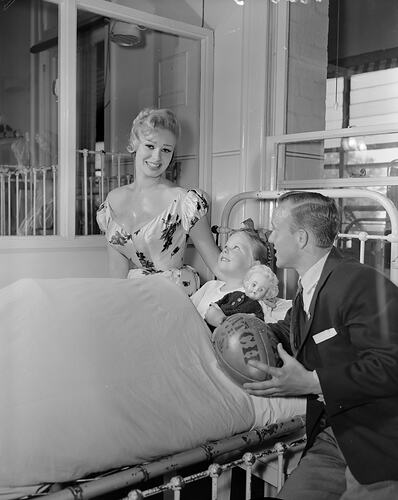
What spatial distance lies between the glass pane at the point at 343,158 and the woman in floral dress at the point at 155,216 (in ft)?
1.16

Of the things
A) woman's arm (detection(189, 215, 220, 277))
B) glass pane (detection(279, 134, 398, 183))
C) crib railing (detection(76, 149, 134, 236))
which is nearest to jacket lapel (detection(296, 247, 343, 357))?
glass pane (detection(279, 134, 398, 183))

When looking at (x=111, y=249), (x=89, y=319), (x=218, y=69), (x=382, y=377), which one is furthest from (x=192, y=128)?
(x=382, y=377)

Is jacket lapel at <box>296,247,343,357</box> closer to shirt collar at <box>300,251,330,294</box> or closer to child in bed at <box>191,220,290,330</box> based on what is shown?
shirt collar at <box>300,251,330,294</box>

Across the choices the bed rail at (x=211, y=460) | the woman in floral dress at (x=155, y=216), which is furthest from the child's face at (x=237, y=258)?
the bed rail at (x=211, y=460)

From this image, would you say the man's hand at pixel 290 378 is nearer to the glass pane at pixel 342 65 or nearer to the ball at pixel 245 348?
the ball at pixel 245 348

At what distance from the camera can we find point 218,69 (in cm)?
201

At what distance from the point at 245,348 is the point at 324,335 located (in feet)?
0.53

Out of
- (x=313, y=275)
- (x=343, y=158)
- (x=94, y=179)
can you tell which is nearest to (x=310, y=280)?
(x=313, y=275)

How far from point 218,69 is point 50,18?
599 millimetres

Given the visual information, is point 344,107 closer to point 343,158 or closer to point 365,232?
point 343,158

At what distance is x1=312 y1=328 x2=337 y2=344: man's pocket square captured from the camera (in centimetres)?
87

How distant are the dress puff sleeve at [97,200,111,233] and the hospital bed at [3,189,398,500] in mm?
705

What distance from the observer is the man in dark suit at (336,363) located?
81cm

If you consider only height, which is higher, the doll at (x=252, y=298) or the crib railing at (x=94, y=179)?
the crib railing at (x=94, y=179)
